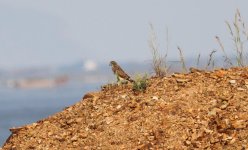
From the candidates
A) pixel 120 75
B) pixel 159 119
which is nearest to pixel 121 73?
pixel 120 75

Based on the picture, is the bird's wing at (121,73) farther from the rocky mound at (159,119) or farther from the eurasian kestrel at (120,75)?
the rocky mound at (159,119)

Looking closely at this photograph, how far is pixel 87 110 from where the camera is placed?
47.5 feet

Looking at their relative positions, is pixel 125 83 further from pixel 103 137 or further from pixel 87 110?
pixel 103 137

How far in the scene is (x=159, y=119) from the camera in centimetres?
1360

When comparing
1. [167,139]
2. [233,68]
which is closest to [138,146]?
[167,139]

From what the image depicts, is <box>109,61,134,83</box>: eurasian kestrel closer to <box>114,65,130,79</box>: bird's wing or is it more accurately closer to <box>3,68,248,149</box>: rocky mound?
<box>114,65,130,79</box>: bird's wing

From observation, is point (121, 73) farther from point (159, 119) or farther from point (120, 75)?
point (159, 119)

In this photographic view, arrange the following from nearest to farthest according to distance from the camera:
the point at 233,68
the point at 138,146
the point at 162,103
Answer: the point at 138,146
the point at 162,103
the point at 233,68

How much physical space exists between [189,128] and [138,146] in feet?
2.67

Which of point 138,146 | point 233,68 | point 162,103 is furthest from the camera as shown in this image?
point 233,68

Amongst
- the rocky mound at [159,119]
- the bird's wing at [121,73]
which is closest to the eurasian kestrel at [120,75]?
the bird's wing at [121,73]

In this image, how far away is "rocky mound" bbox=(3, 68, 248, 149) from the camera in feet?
43.1

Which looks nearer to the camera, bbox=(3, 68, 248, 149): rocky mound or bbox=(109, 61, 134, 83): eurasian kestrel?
bbox=(3, 68, 248, 149): rocky mound

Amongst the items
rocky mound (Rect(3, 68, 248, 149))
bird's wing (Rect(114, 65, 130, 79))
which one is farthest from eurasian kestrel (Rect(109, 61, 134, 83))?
rocky mound (Rect(3, 68, 248, 149))
